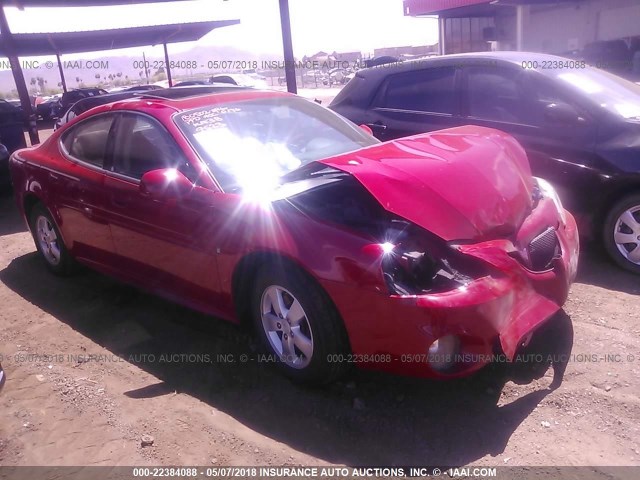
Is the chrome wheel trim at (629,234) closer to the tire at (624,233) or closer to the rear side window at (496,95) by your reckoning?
the tire at (624,233)

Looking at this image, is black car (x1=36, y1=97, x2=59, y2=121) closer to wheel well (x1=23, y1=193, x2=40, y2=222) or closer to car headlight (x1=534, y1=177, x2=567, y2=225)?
wheel well (x1=23, y1=193, x2=40, y2=222)

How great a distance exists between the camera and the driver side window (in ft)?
12.5

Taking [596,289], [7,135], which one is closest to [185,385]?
[596,289]

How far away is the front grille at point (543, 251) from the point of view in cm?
321

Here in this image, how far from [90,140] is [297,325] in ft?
8.38

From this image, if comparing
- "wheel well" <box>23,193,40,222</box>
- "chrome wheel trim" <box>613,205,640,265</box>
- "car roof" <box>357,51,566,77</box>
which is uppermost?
"car roof" <box>357,51,566,77</box>

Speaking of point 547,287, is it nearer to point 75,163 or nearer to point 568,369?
point 568,369

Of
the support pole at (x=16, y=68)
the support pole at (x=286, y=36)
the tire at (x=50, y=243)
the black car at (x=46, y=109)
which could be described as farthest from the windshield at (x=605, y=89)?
the black car at (x=46, y=109)

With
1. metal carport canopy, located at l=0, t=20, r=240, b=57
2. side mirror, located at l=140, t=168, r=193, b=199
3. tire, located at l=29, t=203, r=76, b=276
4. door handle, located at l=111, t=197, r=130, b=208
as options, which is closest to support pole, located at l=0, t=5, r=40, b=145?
tire, located at l=29, t=203, r=76, b=276

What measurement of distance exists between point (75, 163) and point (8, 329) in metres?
1.35

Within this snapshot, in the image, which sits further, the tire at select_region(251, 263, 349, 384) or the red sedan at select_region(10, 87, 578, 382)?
the tire at select_region(251, 263, 349, 384)

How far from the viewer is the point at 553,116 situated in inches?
190

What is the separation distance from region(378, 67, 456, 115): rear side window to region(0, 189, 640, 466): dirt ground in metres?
2.39

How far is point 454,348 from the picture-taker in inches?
111
